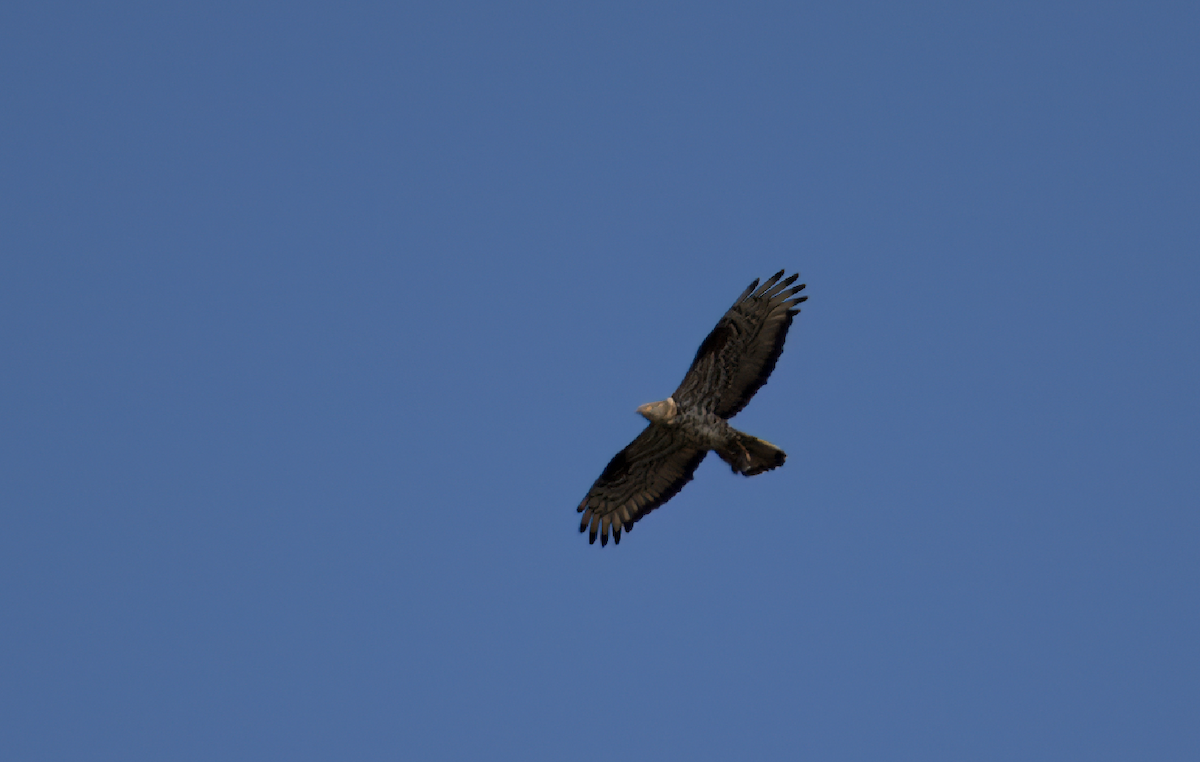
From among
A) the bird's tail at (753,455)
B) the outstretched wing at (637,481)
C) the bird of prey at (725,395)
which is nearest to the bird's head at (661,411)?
the bird of prey at (725,395)

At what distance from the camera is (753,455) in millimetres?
15773

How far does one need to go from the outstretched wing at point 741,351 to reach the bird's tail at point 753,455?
408mm

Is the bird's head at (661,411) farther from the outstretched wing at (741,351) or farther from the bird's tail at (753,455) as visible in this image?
the bird's tail at (753,455)

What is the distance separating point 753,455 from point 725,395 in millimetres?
866

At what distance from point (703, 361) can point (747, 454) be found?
135cm

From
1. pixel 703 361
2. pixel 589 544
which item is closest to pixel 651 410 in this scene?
pixel 703 361

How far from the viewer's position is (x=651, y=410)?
52.4 feet

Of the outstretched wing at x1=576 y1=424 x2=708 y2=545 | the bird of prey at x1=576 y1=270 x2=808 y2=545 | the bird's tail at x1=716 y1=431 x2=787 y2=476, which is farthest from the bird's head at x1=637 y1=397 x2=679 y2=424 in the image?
the bird's tail at x1=716 y1=431 x2=787 y2=476

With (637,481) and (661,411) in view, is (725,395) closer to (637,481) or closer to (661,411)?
(661,411)

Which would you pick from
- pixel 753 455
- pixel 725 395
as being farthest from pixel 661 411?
pixel 753 455

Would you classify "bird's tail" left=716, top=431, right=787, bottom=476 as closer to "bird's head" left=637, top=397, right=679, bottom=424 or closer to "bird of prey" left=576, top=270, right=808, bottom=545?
"bird of prey" left=576, top=270, right=808, bottom=545

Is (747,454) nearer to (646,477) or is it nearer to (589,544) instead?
(646,477)

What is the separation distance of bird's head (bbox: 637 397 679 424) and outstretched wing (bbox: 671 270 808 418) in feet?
0.51

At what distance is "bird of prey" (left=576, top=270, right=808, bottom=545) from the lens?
15.6 m
